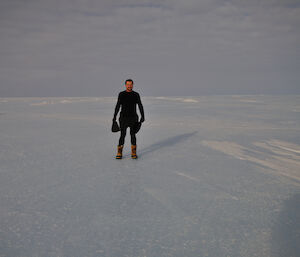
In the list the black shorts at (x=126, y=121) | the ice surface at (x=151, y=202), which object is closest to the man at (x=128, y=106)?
the black shorts at (x=126, y=121)

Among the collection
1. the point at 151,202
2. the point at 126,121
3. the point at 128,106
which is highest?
the point at 128,106

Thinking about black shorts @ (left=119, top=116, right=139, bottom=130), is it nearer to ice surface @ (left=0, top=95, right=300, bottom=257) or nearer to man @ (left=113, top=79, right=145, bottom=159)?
man @ (left=113, top=79, right=145, bottom=159)

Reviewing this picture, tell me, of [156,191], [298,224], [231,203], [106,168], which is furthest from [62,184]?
[298,224]

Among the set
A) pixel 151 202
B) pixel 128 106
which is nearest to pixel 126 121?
pixel 128 106

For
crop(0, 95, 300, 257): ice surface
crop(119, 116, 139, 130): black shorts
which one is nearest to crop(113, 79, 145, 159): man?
crop(119, 116, 139, 130): black shorts

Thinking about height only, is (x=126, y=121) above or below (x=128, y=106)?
below

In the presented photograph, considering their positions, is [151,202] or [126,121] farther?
[126,121]

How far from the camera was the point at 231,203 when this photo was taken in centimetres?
327

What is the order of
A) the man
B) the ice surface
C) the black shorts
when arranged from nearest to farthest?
the ice surface, the man, the black shorts

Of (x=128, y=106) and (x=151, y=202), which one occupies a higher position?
(x=128, y=106)

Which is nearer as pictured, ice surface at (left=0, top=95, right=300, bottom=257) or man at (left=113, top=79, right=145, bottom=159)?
ice surface at (left=0, top=95, right=300, bottom=257)

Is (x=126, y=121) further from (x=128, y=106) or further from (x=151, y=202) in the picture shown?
(x=151, y=202)

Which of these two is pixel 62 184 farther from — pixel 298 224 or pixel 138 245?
pixel 298 224

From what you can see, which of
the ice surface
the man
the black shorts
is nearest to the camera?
the ice surface
